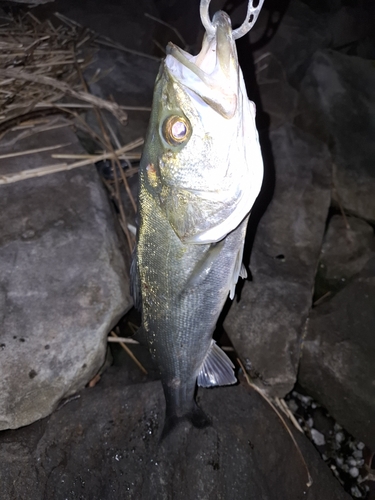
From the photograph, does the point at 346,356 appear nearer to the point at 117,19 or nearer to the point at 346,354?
the point at 346,354

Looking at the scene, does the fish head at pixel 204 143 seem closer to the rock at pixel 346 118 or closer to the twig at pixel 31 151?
the twig at pixel 31 151

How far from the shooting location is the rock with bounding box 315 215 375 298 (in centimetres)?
Answer: 393

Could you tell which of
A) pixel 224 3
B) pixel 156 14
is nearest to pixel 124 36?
pixel 156 14

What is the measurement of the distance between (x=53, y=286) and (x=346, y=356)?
8.37 feet

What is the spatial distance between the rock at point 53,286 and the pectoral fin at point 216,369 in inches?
35.7

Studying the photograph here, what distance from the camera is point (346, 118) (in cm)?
443

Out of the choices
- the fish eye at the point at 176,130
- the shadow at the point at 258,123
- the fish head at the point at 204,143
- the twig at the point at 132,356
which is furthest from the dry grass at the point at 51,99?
the fish eye at the point at 176,130

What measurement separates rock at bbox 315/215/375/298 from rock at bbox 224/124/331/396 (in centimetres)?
30

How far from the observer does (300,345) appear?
3.38 meters

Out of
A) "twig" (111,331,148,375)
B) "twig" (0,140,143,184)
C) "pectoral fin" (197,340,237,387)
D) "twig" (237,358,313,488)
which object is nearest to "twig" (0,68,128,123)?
"twig" (0,140,143,184)

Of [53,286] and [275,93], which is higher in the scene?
[275,93]

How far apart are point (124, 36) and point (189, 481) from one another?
18.1 feet

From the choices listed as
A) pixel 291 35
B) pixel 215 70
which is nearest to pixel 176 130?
pixel 215 70

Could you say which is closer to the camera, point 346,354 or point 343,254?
point 346,354
